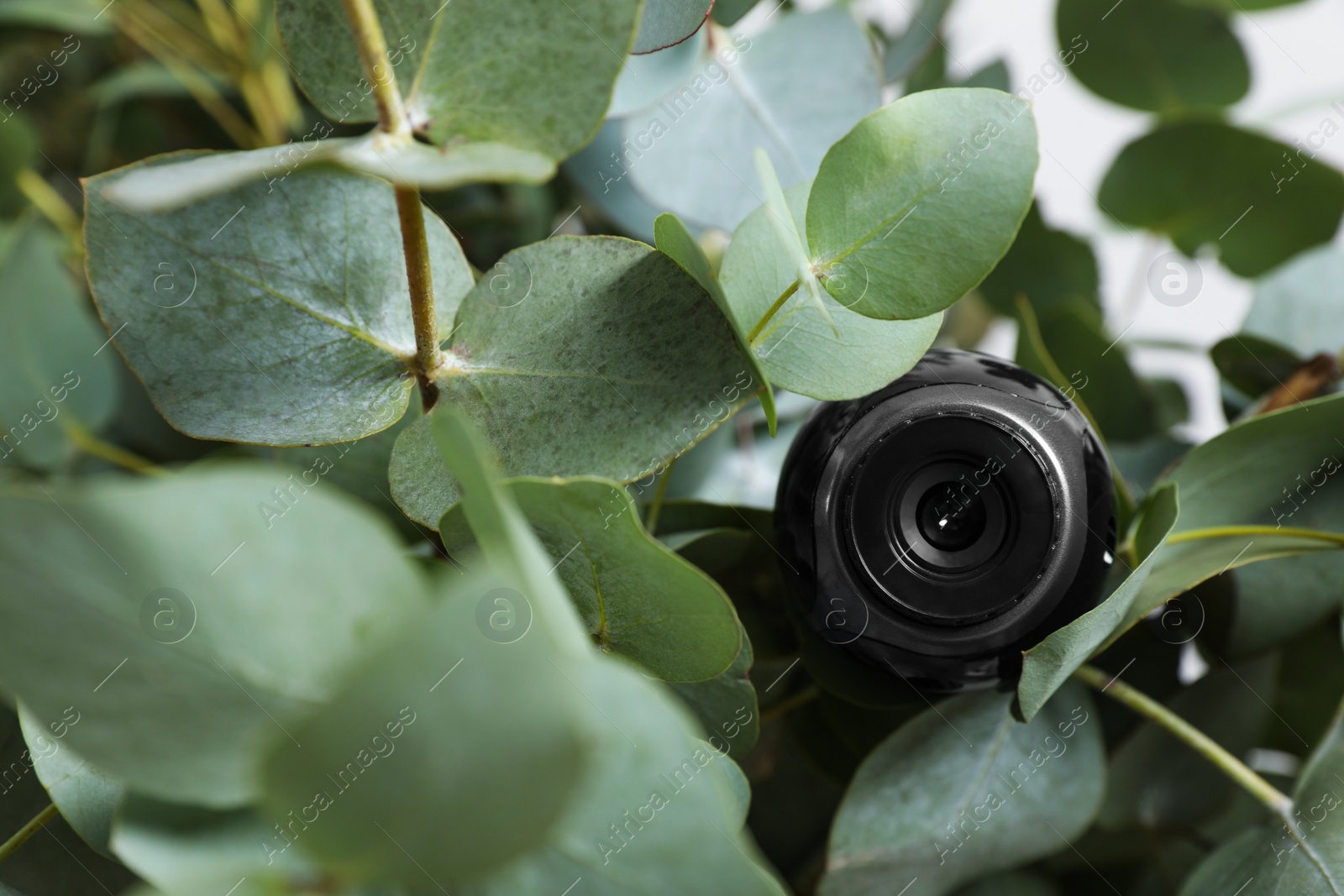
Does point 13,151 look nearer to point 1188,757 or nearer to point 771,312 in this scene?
point 771,312

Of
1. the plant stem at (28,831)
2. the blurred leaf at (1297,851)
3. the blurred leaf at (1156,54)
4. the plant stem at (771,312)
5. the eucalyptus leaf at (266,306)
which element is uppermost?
the eucalyptus leaf at (266,306)

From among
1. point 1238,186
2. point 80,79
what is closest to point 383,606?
point 1238,186

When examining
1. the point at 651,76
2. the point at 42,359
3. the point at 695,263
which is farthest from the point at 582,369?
the point at 42,359

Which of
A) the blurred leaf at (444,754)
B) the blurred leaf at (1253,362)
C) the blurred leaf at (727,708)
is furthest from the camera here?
the blurred leaf at (1253,362)

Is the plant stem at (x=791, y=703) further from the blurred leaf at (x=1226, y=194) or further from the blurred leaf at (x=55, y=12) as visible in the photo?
the blurred leaf at (x=55, y=12)

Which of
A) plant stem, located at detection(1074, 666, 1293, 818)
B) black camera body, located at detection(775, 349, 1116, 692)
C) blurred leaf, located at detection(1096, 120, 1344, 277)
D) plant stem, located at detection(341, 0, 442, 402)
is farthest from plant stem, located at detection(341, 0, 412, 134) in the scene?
blurred leaf, located at detection(1096, 120, 1344, 277)

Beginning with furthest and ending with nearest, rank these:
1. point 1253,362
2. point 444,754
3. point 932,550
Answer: point 1253,362
point 932,550
point 444,754

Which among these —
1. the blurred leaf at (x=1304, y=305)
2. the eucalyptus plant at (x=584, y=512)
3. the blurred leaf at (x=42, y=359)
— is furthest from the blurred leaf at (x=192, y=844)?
the blurred leaf at (x=1304, y=305)
